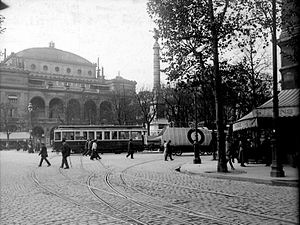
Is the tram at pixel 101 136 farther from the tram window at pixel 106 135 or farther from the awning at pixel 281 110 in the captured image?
the awning at pixel 281 110

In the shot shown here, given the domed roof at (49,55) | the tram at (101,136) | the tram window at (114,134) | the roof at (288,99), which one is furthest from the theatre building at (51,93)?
the roof at (288,99)

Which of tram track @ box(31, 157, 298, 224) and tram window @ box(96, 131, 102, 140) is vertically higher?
tram window @ box(96, 131, 102, 140)

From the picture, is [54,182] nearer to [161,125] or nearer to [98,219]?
[98,219]

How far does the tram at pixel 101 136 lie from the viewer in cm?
3862

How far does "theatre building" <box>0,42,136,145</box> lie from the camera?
6538 centimetres

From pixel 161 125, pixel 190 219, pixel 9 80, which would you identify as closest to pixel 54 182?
pixel 190 219

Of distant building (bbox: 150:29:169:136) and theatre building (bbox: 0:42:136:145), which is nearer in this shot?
distant building (bbox: 150:29:169:136)

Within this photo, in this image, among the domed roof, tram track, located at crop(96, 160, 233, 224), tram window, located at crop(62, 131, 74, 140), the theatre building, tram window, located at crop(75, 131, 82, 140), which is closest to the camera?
tram track, located at crop(96, 160, 233, 224)

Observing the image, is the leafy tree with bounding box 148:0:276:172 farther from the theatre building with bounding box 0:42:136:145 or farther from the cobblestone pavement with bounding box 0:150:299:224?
the theatre building with bounding box 0:42:136:145

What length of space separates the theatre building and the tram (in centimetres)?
2039

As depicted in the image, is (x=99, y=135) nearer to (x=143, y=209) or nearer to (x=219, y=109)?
(x=219, y=109)

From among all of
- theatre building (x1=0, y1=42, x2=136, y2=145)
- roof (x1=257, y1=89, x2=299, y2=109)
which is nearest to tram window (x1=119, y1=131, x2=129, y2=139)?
theatre building (x1=0, y1=42, x2=136, y2=145)

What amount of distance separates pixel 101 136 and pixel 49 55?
51000mm

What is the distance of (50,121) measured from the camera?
73938 mm
